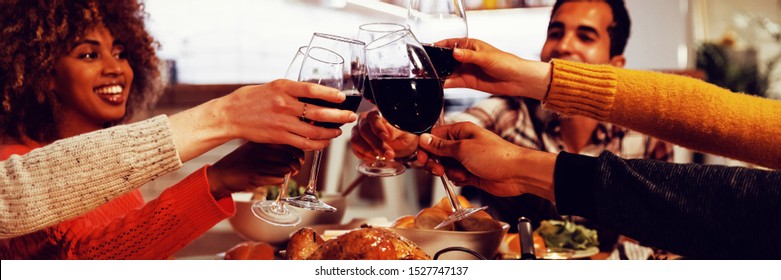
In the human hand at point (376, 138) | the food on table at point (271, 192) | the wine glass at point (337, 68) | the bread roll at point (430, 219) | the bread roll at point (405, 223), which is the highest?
the wine glass at point (337, 68)

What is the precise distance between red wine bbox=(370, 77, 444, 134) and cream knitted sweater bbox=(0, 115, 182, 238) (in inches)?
11.5

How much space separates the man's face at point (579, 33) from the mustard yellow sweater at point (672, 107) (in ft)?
2.79

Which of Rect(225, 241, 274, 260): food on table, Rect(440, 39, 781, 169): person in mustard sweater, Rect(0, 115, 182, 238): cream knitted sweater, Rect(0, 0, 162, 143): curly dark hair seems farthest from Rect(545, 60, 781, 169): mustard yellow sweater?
Rect(0, 0, 162, 143): curly dark hair

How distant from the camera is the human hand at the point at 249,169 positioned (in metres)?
1.12

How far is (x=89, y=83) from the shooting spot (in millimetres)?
1551

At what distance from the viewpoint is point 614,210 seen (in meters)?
0.88

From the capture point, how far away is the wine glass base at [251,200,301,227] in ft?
Answer: 3.23

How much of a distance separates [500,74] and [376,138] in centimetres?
25

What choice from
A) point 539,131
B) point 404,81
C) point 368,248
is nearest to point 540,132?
point 539,131

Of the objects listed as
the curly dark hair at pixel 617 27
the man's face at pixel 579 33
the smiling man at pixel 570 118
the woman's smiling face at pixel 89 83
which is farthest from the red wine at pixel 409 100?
the curly dark hair at pixel 617 27

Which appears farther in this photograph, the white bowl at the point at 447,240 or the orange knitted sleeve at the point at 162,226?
the orange knitted sleeve at the point at 162,226

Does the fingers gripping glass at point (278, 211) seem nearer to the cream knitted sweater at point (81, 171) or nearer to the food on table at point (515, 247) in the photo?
the cream knitted sweater at point (81, 171)
